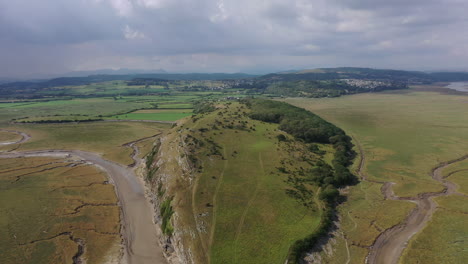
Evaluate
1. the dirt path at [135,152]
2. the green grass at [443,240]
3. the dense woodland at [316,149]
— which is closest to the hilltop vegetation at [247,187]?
the dense woodland at [316,149]

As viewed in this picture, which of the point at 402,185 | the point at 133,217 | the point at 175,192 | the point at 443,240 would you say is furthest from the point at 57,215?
the point at 402,185

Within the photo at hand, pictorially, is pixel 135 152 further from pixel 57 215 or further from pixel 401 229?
pixel 401 229

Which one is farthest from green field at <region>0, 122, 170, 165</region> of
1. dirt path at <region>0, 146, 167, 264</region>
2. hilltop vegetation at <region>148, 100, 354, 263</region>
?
hilltop vegetation at <region>148, 100, 354, 263</region>

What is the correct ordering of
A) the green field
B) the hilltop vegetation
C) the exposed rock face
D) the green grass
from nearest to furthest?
the green grass, the hilltop vegetation, the exposed rock face, the green field

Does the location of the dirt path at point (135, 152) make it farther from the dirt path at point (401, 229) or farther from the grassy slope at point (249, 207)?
the dirt path at point (401, 229)

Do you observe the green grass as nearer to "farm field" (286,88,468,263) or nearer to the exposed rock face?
"farm field" (286,88,468,263)

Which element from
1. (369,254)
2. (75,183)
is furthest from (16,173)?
(369,254)
